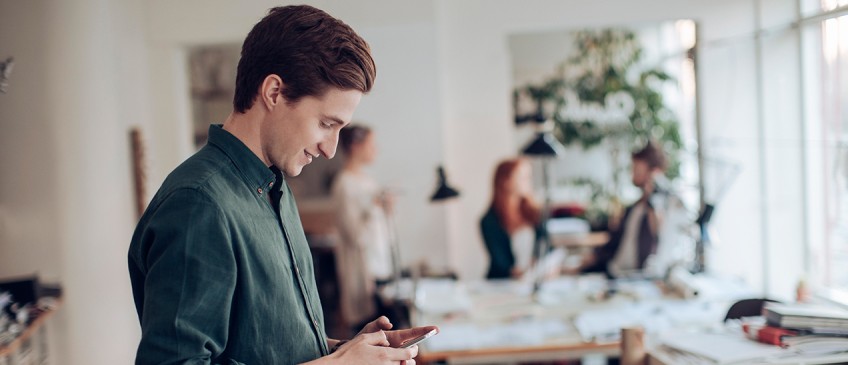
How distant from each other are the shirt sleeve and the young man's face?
0.20m

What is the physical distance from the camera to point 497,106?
538 cm

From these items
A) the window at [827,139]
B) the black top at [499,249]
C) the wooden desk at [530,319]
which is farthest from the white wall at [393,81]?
the window at [827,139]

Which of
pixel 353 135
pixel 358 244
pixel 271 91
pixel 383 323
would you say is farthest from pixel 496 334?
pixel 271 91

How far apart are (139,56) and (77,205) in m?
Answer: 1.39

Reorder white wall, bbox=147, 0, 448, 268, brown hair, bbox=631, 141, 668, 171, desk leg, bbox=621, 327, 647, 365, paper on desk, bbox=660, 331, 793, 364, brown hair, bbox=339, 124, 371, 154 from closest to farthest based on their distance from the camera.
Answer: paper on desk, bbox=660, 331, 793, 364 → desk leg, bbox=621, 327, 647, 365 → brown hair, bbox=631, 141, 668, 171 → brown hair, bbox=339, 124, 371, 154 → white wall, bbox=147, 0, 448, 268

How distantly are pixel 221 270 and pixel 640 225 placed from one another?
12.3 ft

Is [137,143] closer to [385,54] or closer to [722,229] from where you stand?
[385,54]

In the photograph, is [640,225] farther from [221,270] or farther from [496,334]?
[221,270]

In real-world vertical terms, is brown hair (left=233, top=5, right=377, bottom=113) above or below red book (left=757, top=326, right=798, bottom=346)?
above

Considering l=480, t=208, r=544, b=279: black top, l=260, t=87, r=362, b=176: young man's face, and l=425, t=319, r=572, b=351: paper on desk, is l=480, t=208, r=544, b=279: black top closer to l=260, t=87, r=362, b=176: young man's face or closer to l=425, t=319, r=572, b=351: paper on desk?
l=425, t=319, r=572, b=351: paper on desk

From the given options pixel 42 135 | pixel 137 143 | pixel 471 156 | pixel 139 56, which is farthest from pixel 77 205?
pixel 471 156

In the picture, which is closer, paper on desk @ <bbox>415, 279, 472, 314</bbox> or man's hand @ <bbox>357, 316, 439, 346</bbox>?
man's hand @ <bbox>357, 316, 439, 346</bbox>

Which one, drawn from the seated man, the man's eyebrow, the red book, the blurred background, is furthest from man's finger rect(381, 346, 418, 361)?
the seated man

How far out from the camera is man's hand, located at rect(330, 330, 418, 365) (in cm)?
134
